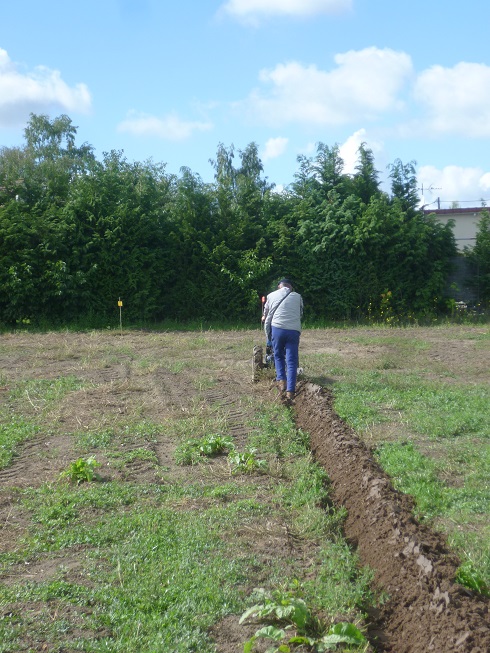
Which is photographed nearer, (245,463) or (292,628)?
(292,628)

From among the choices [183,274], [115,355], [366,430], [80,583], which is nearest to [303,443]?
[366,430]

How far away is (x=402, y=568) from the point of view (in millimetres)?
5027

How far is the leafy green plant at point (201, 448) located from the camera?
25.0ft

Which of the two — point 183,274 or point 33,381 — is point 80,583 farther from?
point 183,274

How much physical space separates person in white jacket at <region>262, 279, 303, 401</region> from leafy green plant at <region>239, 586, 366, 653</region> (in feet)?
19.6

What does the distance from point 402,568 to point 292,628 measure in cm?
107

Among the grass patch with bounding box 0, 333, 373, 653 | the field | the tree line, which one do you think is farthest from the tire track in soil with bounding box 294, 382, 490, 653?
the tree line

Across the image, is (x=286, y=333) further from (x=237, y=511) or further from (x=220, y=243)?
(x=220, y=243)

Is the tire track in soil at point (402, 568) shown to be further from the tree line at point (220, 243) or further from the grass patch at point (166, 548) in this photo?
the tree line at point (220, 243)

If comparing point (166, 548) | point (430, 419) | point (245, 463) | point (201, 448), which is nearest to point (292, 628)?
point (166, 548)

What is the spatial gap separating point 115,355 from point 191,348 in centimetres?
182

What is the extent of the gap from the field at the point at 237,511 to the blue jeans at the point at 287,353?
32 centimetres

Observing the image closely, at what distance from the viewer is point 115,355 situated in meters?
14.6

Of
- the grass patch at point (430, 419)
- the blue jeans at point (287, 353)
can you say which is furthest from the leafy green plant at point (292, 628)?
the blue jeans at point (287, 353)
